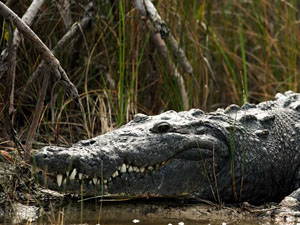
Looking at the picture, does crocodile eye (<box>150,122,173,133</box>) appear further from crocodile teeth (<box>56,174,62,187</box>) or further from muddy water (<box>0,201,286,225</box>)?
crocodile teeth (<box>56,174,62,187</box>)

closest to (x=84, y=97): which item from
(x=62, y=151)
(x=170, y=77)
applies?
(x=170, y=77)

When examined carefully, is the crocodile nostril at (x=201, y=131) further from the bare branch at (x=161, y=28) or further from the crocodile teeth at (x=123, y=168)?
the bare branch at (x=161, y=28)

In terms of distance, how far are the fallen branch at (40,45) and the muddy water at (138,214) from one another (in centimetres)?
81

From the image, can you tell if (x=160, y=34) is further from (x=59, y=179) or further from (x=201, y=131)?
(x=59, y=179)

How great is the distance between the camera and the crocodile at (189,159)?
3.68 meters

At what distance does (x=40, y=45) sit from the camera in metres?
4.00

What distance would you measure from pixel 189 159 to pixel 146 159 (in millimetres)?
385

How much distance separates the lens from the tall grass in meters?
5.53

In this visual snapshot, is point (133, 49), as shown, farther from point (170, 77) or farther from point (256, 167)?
point (256, 167)

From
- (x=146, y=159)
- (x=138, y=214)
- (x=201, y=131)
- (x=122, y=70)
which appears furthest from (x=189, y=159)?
(x=122, y=70)

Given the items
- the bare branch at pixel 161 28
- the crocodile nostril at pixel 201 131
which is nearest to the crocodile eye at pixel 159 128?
the crocodile nostril at pixel 201 131

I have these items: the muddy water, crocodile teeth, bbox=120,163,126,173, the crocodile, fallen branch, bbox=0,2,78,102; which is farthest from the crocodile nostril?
fallen branch, bbox=0,2,78,102

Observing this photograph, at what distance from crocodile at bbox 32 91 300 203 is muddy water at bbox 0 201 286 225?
12cm

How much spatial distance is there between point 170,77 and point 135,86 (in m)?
0.37
